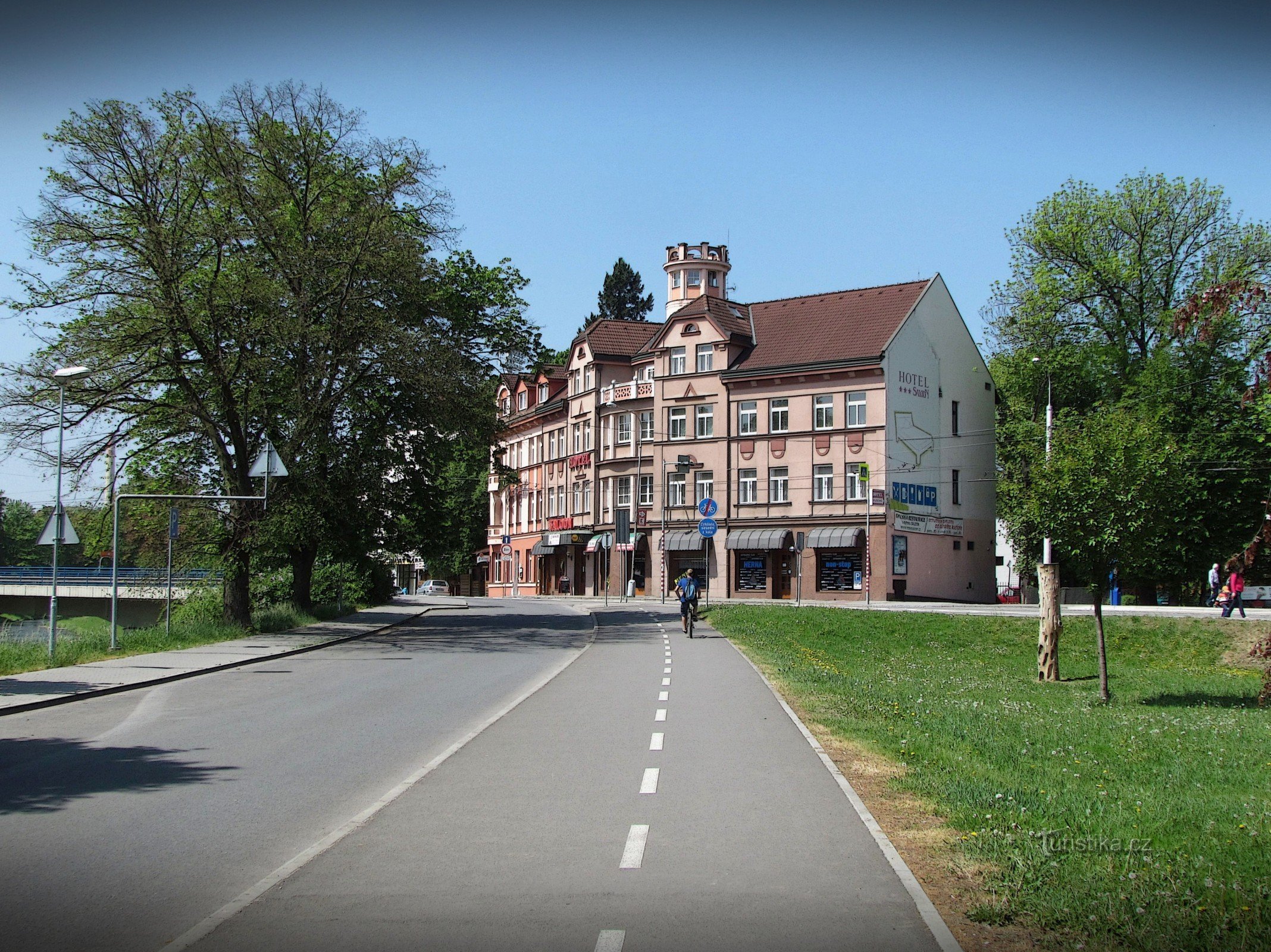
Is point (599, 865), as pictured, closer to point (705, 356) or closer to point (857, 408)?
point (857, 408)

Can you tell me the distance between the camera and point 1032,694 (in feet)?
64.5

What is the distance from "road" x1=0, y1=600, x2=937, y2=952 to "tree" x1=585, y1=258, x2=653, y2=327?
75179 mm

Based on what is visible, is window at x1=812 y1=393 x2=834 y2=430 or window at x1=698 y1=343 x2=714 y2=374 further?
window at x1=698 y1=343 x2=714 y2=374

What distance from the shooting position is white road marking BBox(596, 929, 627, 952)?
5.26m

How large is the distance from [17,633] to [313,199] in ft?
43.9

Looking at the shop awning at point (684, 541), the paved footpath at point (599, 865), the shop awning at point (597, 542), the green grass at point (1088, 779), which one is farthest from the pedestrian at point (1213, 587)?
the shop awning at point (597, 542)

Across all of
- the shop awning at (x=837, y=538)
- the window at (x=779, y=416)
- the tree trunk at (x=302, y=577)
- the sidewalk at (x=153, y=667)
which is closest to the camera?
the sidewalk at (x=153, y=667)

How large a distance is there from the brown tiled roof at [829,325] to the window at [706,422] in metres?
2.58

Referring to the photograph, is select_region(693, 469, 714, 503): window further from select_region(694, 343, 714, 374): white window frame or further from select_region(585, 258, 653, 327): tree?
select_region(585, 258, 653, 327): tree

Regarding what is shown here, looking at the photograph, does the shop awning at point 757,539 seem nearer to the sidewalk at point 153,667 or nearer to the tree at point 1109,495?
the sidewalk at point 153,667

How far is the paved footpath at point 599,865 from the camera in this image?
549cm

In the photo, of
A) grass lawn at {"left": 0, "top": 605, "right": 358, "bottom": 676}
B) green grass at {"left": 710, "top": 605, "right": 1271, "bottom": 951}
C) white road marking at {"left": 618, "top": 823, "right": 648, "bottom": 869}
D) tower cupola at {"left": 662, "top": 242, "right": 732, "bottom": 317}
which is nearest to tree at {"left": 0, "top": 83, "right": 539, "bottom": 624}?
grass lawn at {"left": 0, "top": 605, "right": 358, "bottom": 676}

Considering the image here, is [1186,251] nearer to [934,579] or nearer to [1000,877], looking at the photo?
[934,579]

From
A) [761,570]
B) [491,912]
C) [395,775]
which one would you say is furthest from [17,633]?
[761,570]
